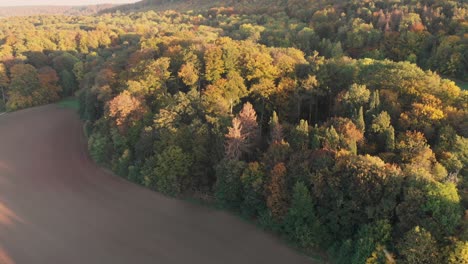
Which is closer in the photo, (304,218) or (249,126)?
(304,218)

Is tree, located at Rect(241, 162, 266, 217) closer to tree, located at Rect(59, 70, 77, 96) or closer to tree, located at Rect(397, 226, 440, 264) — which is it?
tree, located at Rect(397, 226, 440, 264)

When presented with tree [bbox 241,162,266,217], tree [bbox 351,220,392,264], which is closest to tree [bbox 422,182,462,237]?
tree [bbox 351,220,392,264]

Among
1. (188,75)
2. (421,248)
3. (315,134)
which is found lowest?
(421,248)

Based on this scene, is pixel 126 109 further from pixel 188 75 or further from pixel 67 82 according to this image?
pixel 67 82

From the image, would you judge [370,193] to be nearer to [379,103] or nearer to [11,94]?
[379,103]

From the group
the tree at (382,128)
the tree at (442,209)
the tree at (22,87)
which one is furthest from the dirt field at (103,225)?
the tree at (22,87)

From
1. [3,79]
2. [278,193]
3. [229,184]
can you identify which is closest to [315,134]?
[278,193]
